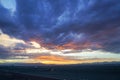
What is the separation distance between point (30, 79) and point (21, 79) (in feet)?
7.07

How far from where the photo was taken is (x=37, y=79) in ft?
146

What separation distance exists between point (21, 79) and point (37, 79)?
9.84 feet

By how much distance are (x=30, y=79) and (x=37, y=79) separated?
1.14 metres

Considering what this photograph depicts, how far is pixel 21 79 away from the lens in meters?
45.7

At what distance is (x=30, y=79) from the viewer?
44.3 metres
